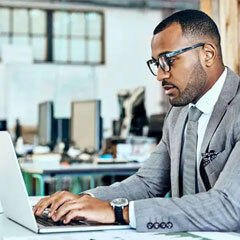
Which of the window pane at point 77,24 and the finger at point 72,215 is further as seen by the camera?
the window pane at point 77,24

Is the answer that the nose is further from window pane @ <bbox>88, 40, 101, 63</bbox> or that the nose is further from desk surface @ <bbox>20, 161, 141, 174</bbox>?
window pane @ <bbox>88, 40, 101, 63</bbox>

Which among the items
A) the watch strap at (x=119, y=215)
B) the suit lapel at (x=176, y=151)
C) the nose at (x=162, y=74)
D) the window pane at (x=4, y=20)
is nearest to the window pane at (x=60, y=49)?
the window pane at (x=4, y=20)

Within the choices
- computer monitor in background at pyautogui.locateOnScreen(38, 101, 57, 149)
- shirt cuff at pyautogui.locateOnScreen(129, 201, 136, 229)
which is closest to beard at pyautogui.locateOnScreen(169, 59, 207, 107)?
shirt cuff at pyautogui.locateOnScreen(129, 201, 136, 229)

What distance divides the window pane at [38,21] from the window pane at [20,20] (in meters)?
0.16

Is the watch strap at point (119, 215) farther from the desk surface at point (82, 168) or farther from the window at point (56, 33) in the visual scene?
the window at point (56, 33)

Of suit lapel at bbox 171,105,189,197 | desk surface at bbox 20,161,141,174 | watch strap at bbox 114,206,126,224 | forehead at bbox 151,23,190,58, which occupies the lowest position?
desk surface at bbox 20,161,141,174

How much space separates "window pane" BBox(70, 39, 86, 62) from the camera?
Answer: 12023 millimetres

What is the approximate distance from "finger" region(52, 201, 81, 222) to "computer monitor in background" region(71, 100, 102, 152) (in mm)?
3242

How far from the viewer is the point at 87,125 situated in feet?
17.0

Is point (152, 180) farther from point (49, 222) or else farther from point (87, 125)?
point (87, 125)

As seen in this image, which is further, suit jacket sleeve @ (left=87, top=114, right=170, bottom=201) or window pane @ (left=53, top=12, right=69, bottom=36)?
window pane @ (left=53, top=12, right=69, bottom=36)

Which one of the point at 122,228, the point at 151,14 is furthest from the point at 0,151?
the point at 151,14

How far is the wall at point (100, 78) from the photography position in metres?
11.6

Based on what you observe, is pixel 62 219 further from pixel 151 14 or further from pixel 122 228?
pixel 151 14
